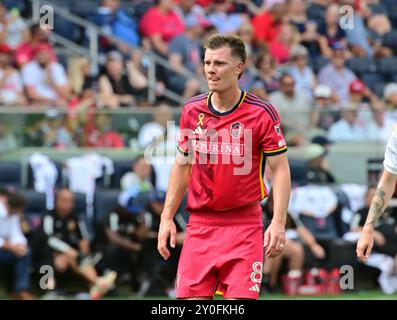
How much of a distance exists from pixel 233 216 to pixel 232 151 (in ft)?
1.48

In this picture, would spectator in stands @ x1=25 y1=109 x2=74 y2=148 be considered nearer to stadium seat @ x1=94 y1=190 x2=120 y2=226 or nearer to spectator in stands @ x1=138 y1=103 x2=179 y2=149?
stadium seat @ x1=94 y1=190 x2=120 y2=226

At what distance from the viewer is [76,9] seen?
1808cm

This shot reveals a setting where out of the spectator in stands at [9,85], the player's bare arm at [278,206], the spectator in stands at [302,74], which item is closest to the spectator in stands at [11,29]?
the spectator in stands at [9,85]

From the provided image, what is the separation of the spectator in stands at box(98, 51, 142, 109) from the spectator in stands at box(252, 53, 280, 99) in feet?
5.75

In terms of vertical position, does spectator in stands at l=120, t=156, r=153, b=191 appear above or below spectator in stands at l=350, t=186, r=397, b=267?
above

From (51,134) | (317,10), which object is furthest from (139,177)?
(317,10)

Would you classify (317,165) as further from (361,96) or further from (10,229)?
(10,229)

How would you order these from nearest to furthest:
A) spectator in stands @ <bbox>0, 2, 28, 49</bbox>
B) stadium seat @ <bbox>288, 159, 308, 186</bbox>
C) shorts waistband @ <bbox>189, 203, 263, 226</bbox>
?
1. shorts waistband @ <bbox>189, 203, 263, 226</bbox>
2. stadium seat @ <bbox>288, 159, 308, 186</bbox>
3. spectator in stands @ <bbox>0, 2, 28, 49</bbox>

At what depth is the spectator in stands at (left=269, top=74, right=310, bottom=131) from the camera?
51.0 ft

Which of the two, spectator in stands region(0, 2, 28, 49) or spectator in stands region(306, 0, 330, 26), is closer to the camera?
spectator in stands region(0, 2, 28, 49)

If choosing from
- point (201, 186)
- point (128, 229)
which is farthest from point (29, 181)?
point (201, 186)

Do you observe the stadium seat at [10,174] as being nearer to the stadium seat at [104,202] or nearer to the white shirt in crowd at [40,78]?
the stadium seat at [104,202]

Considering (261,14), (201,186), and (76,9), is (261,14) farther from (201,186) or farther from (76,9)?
(201,186)

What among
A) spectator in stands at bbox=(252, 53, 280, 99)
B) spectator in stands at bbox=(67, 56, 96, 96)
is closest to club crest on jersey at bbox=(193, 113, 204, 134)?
spectator in stands at bbox=(67, 56, 96, 96)
